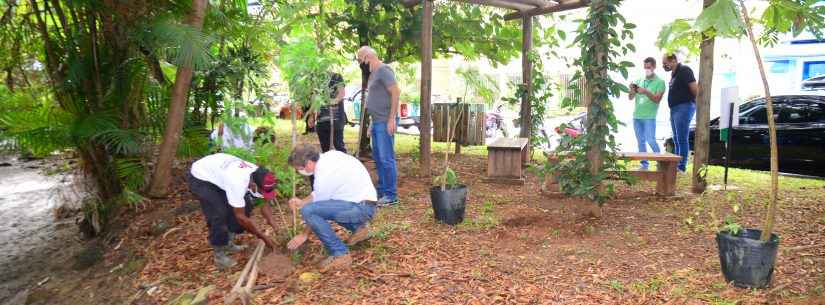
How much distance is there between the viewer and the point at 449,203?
15.2ft

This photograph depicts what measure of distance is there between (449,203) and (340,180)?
4.06 feet

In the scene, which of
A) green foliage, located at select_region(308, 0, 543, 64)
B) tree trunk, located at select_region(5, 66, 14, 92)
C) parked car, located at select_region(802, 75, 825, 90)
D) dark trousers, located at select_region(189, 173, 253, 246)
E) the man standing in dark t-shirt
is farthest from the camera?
parked car, located at select_region(802, 75, 825, 90)

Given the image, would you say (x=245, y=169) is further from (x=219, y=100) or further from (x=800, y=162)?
(x=800, y=162)

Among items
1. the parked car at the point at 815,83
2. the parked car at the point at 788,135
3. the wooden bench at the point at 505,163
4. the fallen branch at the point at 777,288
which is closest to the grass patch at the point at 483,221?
the wooden bench at the point at 505,163

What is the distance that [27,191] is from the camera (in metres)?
8.48

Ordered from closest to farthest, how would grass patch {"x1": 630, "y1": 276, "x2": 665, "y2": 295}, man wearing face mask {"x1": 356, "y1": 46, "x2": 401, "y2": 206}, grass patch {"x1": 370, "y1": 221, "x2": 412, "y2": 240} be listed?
grass patch {"x1": 630, "y1": 276, "x2": 665, "y2": 295}
grass patch {"x1": 370, "y1": 221, "x2": 412, "y2": 240}
man wearing face mask {"x1": 356, "y1": 46, "x2": 401, "y2": 206}

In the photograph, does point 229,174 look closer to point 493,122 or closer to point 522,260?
point 522,260

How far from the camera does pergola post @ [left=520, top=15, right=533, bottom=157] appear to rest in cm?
798

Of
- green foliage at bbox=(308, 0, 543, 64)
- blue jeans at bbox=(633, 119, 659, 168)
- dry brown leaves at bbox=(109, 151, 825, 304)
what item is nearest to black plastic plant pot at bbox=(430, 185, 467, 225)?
dry brown leaves at bbox=(109, 151, 825, 304)

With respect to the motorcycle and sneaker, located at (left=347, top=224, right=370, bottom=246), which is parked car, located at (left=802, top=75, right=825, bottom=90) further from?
sneaker, located at (left=347, top=224, right=370, bottom=246)

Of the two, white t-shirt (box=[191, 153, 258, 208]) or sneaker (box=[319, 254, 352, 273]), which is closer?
white t-shirt (box=[191, 153, 258, 208])

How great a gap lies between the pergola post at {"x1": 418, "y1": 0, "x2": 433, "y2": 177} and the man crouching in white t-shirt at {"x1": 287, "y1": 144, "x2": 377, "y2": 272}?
2.80m

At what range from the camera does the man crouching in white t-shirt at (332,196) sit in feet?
12.1

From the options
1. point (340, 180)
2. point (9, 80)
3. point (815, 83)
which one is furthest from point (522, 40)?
point (815, 83)
